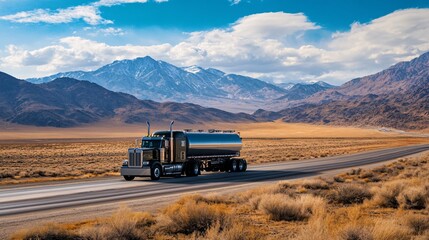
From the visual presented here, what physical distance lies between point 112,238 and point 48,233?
154cm

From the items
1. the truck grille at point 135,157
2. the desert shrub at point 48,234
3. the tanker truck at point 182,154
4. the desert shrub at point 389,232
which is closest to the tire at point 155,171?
the tanker truck at point 182,154

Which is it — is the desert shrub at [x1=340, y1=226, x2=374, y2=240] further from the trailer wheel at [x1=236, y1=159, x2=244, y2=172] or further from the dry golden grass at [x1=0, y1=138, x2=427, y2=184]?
the trailer wheel at [x1=236, y1=159, x2=244, y2=172]

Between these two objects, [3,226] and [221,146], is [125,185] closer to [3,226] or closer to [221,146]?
[221,146]

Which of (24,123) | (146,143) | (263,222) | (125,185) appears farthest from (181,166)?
(24,123)

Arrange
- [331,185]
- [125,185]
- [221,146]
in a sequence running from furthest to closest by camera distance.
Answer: [221,146]
[125,185]
[331,185]

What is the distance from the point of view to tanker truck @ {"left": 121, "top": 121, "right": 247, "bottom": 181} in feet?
98.2

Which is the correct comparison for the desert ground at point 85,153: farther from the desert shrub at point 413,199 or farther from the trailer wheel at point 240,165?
the desert shrub at point 413,199

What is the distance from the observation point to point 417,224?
1198 centimetres

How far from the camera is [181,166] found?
3209 cm

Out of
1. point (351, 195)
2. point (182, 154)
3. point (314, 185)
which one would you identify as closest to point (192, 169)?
point (182, 154)

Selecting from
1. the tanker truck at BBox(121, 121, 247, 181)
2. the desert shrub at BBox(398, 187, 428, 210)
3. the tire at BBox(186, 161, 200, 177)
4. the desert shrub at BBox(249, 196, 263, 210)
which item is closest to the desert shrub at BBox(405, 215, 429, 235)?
the desert shrub at BBox(398, 187, 428, 210)

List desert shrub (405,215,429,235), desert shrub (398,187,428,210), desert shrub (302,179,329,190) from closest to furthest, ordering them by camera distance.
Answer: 1. desert shrub (405,215,429,235)
2. desert shrub (398,187,428,210)
3. desert shrub (302,179,329,190)

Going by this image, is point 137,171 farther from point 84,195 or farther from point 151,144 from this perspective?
point 84,195

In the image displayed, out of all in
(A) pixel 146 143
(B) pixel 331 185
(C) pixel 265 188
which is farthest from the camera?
(A) pixel 146 143
